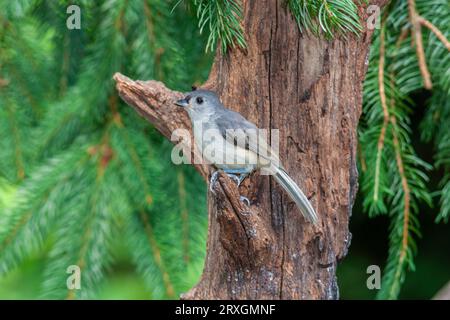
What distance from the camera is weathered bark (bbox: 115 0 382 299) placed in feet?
7.22

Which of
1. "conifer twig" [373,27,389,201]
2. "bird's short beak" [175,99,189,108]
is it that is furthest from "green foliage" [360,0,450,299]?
"bird's short beak" [175,99,189,108]

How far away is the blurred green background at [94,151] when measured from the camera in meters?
2.55

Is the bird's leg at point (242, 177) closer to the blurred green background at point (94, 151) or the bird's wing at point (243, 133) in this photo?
the bird's wing at point (243, 133)

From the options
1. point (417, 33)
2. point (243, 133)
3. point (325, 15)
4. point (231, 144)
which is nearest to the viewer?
point (325, 15)

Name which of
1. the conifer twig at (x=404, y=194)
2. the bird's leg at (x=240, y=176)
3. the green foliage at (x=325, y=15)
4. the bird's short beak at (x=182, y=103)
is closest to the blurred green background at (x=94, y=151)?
the bird's short beak at (x=182, y=103)

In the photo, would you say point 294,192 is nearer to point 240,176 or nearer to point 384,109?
point 240,176

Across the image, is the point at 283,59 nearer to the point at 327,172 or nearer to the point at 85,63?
the point at 327,172

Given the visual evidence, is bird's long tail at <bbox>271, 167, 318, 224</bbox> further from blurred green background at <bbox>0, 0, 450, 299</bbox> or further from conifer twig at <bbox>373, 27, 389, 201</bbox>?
blurred green background at <bbox>0, 0, 450, 299</bbox>

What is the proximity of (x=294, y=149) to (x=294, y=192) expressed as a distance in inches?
6.4

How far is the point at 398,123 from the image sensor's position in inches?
109

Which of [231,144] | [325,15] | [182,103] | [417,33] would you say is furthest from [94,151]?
[417,33]
